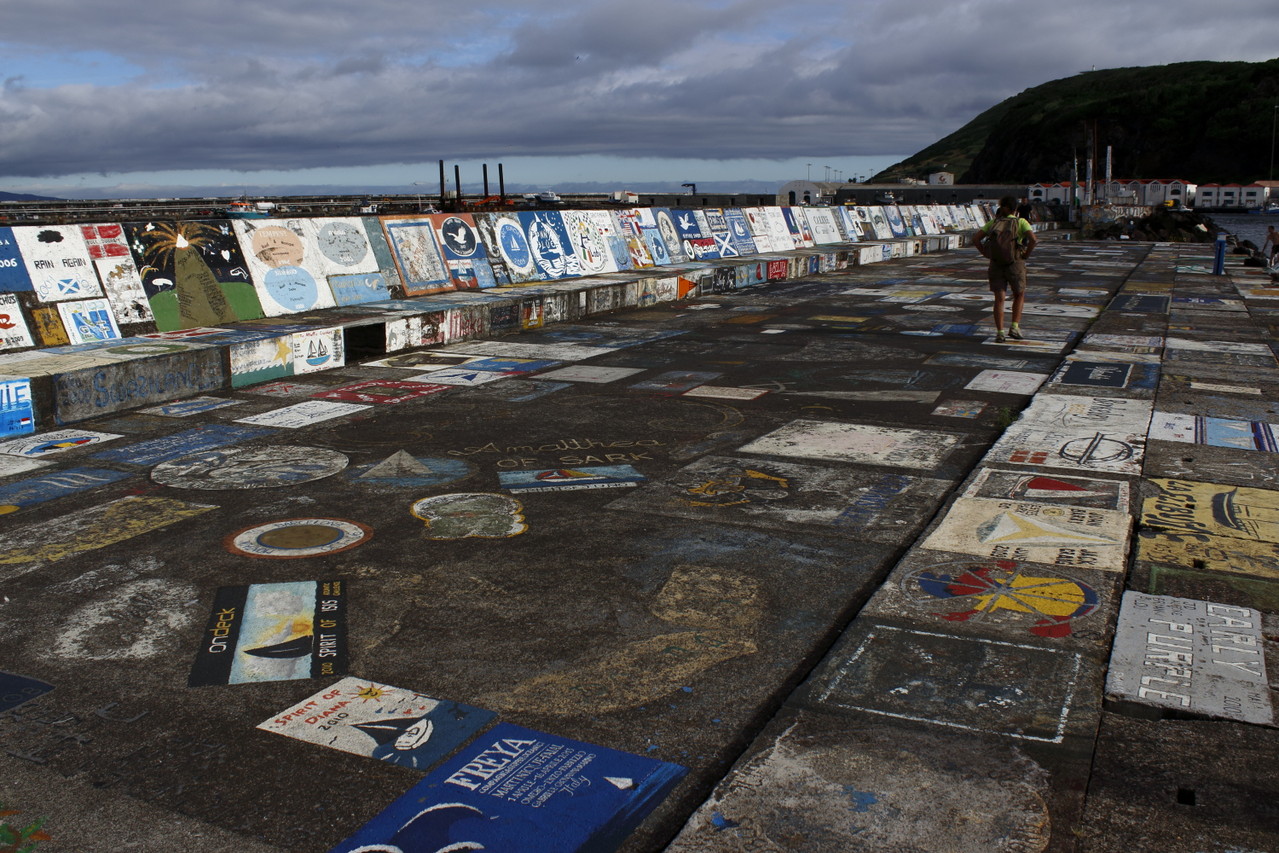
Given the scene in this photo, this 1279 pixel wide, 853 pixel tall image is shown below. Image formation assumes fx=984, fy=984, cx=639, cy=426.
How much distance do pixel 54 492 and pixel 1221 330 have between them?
12.4 metres

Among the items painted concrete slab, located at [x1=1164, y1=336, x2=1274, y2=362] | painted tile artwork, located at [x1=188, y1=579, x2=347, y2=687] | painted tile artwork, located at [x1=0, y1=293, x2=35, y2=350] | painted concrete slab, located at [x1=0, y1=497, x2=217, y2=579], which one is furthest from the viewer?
painted concrete slab, located at [x1=1164, y1=336, x2=1274, y2=362]

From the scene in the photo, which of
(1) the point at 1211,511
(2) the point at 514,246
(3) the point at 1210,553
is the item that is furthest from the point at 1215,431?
(2) the point at 514,246

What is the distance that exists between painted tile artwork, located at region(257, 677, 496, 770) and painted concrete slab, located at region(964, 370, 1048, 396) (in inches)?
258

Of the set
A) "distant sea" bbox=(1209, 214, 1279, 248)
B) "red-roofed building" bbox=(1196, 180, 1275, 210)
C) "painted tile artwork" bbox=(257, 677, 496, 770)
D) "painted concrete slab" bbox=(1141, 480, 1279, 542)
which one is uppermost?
"red-roofed building" bbox=(1196, 180, 1275, 210)

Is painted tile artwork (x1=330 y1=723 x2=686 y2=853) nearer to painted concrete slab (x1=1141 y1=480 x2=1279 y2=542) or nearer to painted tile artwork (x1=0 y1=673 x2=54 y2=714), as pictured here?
painted tile artwork (x1=0 y1=673 x2=54 y2=714)

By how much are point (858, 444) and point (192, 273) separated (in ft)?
23.7

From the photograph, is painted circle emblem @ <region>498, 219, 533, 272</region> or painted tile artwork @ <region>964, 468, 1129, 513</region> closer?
painted tile artwork @ <region>964, 468, 1129, 513</region>

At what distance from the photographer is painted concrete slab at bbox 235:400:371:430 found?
7.57 m

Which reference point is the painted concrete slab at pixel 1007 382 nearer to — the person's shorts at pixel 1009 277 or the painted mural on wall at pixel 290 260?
the person's shorts at pixel 1009 277

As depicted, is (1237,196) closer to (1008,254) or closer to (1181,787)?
(1008,254)

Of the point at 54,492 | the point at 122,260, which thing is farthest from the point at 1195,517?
the point at 122,260

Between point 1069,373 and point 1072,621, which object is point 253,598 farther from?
point 1069,373

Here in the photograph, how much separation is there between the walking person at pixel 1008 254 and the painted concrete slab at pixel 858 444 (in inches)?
194

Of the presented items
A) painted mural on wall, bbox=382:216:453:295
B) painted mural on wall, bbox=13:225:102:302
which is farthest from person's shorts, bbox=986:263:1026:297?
painted mural on wall, bbox=13:225:102:302
